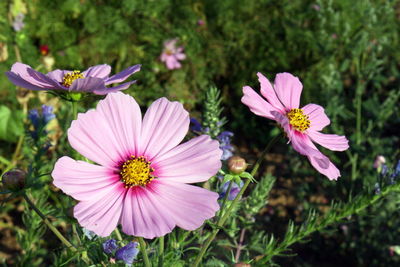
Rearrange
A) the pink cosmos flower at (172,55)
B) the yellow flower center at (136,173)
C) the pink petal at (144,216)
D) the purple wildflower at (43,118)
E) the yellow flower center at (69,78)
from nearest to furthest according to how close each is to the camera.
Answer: the pink petal at (144,216)
the yellow flower center at (136,173)
the yellow flower center at (69,78)
the purple wildflower at (43,118)
the pink cosmos flower at (172,55)

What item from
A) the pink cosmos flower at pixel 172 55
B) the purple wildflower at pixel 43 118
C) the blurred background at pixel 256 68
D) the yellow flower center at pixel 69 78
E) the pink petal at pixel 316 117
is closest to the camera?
the yellow flower center at pixel 69 78

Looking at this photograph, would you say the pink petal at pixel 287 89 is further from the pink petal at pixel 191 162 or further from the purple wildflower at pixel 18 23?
the purple wildflower at pixel 18 23

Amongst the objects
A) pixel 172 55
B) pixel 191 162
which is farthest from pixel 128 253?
pixel 172 55

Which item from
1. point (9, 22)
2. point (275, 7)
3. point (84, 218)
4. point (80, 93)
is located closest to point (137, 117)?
point (80, 93)

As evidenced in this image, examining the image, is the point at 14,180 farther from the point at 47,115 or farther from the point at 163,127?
the point at 47,115

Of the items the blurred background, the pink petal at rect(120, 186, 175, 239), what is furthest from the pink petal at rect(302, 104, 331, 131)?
the blurred background

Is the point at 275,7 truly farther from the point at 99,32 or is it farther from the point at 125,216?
the point at 125,216

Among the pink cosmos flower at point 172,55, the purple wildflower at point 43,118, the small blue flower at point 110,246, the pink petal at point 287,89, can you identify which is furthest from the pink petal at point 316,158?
the pink cosmos flower at point 172,55
